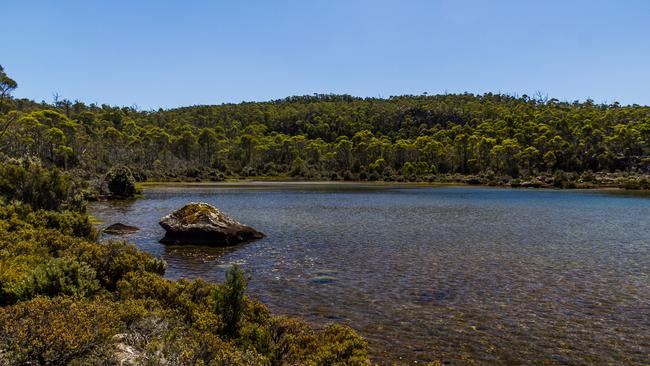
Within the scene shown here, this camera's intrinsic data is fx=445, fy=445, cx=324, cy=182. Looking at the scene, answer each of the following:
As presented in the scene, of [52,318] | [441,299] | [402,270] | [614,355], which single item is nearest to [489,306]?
[441,299]

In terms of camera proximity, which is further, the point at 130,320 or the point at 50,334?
the point at 130,320

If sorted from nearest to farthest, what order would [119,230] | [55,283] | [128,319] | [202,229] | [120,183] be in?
[128,319] < [55,283] < [202,229] < [119,230] < [120,183]

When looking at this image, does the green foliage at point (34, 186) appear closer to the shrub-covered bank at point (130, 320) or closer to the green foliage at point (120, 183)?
the shrub-covered bank at point (130, 320)

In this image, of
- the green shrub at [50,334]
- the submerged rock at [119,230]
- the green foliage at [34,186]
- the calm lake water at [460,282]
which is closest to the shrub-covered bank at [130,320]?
the green shrub at [50,334]

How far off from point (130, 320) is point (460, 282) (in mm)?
15271

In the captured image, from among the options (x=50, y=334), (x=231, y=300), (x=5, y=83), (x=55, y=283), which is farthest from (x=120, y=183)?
(x=50, y=334)

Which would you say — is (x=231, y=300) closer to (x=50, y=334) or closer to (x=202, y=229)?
(x=50, y=334)

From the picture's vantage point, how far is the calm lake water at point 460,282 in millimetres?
13906

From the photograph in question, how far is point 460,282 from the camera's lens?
21.2 metres

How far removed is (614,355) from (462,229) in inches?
1063

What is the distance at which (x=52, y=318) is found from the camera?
30.4 feet

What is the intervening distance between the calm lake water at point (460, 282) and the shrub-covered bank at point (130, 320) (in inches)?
121

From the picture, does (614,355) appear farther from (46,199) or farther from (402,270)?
(46,199)

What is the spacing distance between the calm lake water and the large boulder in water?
4.92 feet
